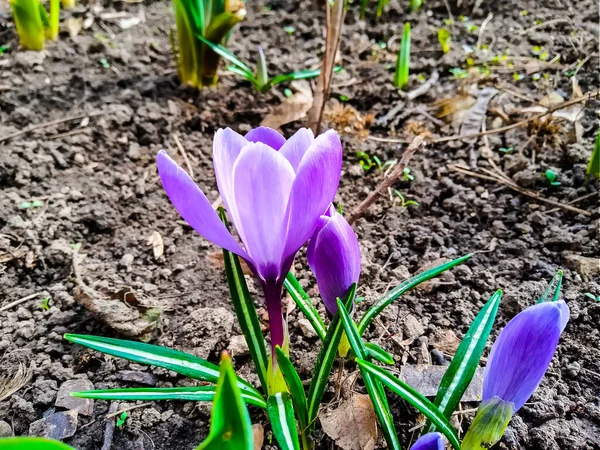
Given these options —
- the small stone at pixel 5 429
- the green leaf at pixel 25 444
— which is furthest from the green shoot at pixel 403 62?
the green leaf at pixel 25 444

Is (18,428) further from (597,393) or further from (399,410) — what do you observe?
(597,393)

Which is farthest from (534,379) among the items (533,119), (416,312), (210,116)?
(210,116)

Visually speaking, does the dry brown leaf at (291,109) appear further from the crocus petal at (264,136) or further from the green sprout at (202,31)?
the crocus petal at (264,136)

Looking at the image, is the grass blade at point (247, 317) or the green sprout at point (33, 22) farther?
the green sprout at point (33, 22)

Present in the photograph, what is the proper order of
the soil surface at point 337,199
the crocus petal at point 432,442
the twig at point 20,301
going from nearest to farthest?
1. the crocus petal at point 432,442
2. the soil surface at point 337,199
3. the twig at point 20,301

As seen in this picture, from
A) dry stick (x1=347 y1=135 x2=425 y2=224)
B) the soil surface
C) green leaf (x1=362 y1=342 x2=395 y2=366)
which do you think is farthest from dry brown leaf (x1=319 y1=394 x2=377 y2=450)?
dry stick (x1=347 y1=135 x2=425 y2=224)

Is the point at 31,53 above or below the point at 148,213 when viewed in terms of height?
above
